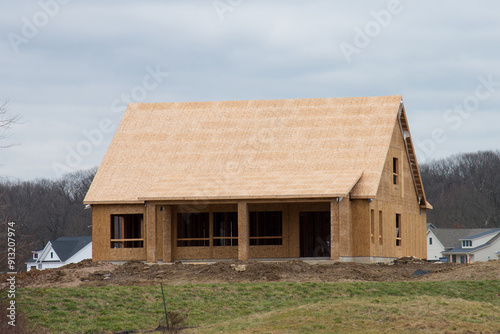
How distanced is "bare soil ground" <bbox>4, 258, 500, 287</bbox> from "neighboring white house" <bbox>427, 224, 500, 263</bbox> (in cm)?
4050

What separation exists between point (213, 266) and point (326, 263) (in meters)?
4.42

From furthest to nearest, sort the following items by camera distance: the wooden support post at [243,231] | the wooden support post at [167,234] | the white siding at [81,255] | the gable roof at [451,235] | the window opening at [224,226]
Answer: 1. the gable roof at [451,235]
2. the white siding at [81,255]
3. the window opening at [224,226]
4. the wooden support post at [167,234]
5. the wooden support post at [243,231]

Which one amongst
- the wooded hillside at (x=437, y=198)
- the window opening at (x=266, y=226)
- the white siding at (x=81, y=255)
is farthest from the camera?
the wooded hillside at (x=437, y=198)

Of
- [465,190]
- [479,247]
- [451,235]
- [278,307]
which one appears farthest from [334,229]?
[465,190]

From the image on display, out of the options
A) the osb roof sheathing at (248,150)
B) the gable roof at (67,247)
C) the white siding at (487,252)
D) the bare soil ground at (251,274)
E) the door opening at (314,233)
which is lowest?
the white siding at (487,252)

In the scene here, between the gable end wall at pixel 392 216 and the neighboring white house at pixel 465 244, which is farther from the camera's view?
the neighboring white house at pixel 465 244

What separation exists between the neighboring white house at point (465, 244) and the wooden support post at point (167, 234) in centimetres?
4095

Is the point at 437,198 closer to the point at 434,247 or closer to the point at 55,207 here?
the point at 434,247

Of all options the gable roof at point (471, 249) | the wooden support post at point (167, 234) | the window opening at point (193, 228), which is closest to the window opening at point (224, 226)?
the window opening at point (193, 228)

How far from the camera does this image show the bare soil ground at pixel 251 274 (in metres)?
23.5

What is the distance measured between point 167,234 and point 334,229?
6345 mm

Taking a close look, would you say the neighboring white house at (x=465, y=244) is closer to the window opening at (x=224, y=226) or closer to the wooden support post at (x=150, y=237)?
the window opening at (x=224, y=226)

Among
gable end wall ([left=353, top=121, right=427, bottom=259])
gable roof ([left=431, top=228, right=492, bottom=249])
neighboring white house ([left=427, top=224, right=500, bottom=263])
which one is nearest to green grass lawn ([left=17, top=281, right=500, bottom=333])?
gable end wall ([left=353, top=121, right=427, bottom=259])

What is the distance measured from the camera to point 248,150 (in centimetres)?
3111
